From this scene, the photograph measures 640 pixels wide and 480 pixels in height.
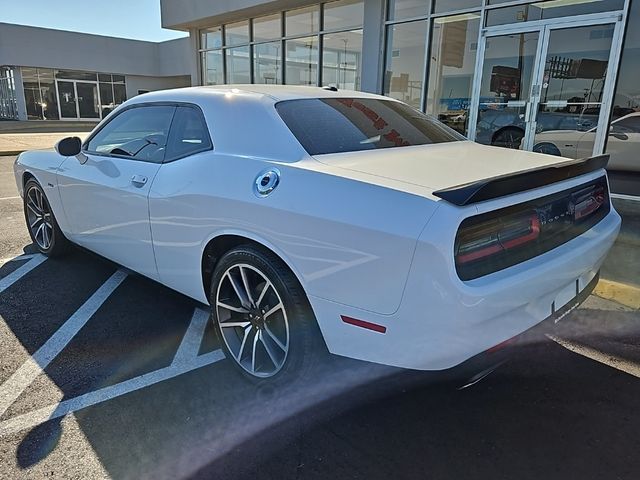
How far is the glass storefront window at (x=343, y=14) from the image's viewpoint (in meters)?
10.4

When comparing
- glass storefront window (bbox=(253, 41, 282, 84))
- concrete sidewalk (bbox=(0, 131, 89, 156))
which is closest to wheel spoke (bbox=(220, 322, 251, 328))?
glass storefront window (bbox=(253, 41, 282, 84))

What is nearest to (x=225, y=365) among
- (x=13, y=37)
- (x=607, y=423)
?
(x=607, y=423)

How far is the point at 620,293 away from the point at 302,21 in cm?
1015

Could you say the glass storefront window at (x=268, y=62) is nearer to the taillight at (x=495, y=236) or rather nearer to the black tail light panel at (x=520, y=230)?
the black tail light panel at (x=520, y=230)

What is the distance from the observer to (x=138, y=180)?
319 cm

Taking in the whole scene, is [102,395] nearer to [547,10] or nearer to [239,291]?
[239,291]

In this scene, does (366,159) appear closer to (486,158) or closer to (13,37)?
(486,158)

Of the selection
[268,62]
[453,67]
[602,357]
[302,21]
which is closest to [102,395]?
[602,357]

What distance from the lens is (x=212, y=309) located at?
294 centimetres

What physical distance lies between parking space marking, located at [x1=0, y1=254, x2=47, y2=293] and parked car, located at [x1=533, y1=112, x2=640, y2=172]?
734cm

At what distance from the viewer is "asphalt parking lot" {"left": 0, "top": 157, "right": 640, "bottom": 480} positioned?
2.20m

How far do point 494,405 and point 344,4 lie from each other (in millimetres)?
10016

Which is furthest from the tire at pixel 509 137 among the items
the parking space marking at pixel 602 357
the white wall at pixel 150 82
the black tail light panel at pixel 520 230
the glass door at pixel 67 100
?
the glass door at pixel 67 100

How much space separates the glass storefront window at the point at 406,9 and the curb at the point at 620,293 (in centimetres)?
678
